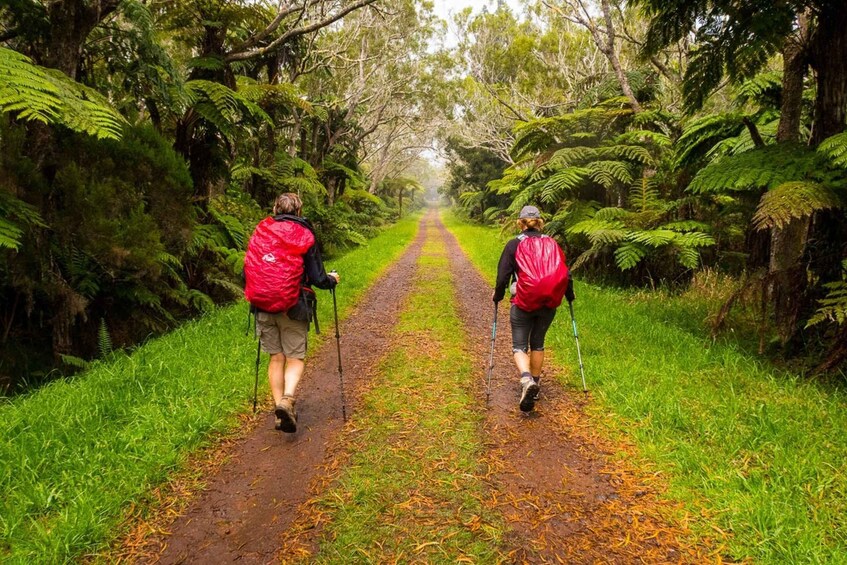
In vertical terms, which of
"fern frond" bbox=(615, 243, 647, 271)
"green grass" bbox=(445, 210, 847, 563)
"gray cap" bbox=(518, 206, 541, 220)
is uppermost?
"gray cap" bbox=(518, 206, 541, 220)

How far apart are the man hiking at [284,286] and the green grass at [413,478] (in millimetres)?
774

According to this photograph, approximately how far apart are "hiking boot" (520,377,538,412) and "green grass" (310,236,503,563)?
0.45 meters

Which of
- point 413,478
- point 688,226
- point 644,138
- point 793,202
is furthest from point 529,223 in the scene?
point 644,138

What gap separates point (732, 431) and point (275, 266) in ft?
12.7

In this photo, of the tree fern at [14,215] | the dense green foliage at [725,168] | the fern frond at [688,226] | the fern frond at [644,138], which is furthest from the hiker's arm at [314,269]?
the fern frond at [644,138]

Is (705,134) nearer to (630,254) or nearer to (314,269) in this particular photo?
(630,254)

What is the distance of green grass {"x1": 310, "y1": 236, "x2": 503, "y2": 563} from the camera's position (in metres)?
2.60

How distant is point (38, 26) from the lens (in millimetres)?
5016

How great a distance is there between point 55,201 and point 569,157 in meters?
8.81

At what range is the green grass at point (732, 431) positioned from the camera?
2.54 metres

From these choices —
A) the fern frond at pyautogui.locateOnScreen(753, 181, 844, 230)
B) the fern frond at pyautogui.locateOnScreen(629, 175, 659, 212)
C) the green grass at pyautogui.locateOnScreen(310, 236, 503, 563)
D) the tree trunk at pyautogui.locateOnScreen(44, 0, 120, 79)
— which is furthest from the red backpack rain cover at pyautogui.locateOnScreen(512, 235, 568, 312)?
the fern frond at pyautogui.locateOnScreen(629, 175, 659, 212)

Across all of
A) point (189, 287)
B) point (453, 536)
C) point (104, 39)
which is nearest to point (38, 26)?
point (104, 39)

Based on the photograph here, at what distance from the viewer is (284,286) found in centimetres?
353

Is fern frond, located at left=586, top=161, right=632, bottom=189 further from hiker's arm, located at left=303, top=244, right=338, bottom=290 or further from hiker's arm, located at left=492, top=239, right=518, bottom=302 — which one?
hiker's arm, located at left=303, top=244, right=338, bottom=290
